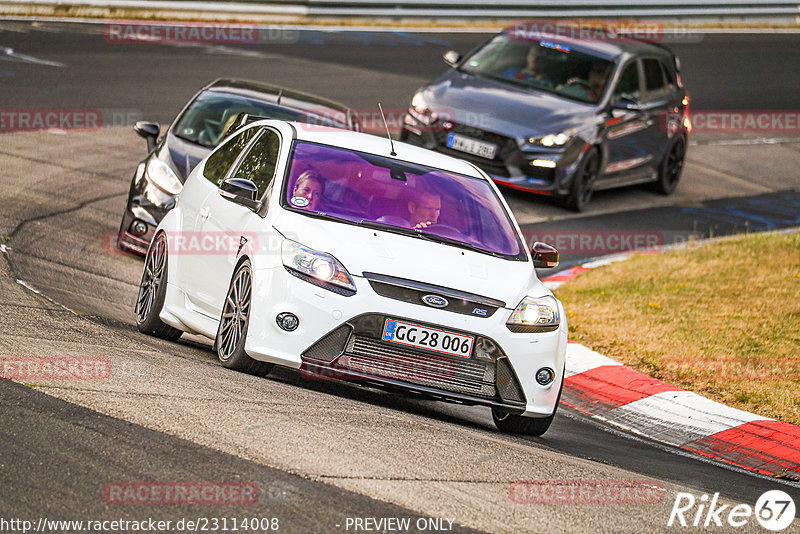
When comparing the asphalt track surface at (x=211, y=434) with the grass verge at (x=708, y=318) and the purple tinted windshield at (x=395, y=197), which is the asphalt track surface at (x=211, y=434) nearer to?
the purple tinted windshield at (x=395, y=197)

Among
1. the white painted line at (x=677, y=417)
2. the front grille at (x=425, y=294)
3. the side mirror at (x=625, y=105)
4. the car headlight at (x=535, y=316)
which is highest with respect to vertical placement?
the front grille at (x=425, y=294)

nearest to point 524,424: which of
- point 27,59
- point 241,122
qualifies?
point 241,122

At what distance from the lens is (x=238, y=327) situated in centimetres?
758

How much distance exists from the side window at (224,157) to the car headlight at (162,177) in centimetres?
220

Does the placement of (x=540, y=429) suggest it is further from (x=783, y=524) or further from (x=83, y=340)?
(x=83, y=340)

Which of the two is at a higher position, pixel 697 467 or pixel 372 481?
pixel 372 481

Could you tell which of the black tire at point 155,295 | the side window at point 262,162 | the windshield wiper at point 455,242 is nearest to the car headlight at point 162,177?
the black tire at point 155,295

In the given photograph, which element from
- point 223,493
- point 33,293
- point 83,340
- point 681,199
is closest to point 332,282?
point 83,340

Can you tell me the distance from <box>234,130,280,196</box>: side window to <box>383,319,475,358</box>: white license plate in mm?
1470

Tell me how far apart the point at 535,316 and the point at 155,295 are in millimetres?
2728

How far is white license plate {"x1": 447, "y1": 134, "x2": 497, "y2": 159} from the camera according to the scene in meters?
15.4

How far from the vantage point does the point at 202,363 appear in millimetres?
7738

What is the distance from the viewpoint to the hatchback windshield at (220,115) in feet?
40.5

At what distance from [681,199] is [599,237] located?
348cm
